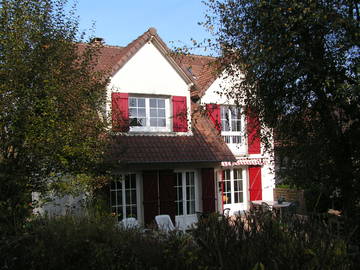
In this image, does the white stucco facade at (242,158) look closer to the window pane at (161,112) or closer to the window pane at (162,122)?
the window pane at (161,112)

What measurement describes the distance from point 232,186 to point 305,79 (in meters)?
12.2

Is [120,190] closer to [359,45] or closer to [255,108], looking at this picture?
[255,108]

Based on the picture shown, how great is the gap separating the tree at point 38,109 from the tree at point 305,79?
3.42 m

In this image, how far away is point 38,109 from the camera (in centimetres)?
842

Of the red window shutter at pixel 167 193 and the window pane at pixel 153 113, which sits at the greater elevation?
the window pane at pixel 153 113

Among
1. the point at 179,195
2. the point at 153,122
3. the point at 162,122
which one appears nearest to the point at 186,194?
the point at 179,195

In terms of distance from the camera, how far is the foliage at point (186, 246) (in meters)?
4.25

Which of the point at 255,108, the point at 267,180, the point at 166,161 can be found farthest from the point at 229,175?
the point at 255,108

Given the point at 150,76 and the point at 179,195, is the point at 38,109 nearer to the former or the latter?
the point at 150,76

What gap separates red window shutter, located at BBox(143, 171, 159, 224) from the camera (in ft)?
50.2

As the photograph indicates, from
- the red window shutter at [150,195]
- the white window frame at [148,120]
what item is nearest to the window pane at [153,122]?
the white window frame at [148,120]

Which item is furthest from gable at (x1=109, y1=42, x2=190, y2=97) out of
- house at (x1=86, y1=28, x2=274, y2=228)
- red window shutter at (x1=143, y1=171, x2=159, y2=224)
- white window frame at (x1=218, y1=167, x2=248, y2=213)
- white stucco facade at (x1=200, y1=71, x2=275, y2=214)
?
white window frame at (x1=218, y1=167, x2=248, y2=213)

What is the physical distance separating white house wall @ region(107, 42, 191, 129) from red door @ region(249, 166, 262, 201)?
5276 mm

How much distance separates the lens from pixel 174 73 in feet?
55.0
